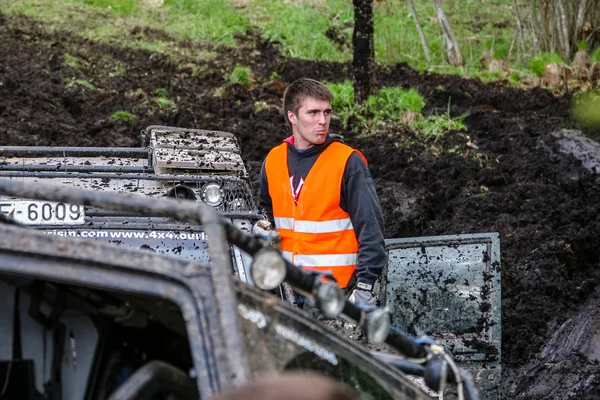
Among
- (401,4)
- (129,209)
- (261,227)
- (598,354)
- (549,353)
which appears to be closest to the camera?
(129,209)

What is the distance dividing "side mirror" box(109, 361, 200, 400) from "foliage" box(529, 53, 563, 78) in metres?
14.0

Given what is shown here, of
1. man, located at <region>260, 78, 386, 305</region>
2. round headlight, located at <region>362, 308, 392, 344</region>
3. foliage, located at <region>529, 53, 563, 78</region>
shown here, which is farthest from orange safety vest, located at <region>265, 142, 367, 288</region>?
foliage, located at <region>529, 53, 563, 78</region>

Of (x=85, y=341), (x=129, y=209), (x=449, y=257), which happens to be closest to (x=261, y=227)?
(x=449, y=257)

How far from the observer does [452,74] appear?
17094mm

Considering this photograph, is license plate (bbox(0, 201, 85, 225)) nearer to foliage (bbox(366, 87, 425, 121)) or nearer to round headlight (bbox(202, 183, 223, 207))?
round headlight (bbox(202, 183, 223, 207))

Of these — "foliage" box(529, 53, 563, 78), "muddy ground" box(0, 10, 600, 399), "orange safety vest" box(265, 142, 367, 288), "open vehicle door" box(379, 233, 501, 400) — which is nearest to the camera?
"orange safety vest" box(265, 142, 367, 288)

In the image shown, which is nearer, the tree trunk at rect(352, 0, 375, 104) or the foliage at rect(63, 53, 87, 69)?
the tree trunk at rect(352, 0, 375, 104)

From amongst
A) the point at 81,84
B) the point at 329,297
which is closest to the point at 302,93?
the point at 329,297

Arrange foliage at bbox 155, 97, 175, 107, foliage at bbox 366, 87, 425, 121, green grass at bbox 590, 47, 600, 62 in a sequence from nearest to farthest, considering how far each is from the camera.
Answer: foliage at bbox 366, 87, 425, 121, foliage at bbox 155, 97, 175, 107, green grass at bbox 590, 47, 600, 62

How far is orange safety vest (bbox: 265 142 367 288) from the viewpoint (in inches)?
242

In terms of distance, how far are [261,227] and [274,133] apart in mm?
7378

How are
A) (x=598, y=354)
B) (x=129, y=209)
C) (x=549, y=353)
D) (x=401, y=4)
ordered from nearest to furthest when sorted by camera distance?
1. (x=129, y=209)
2. (x=598, y=354)
3. (x=549, y=353)
4. (x=401, y=4)

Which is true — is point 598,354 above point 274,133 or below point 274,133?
below

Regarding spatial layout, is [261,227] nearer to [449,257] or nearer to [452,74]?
[449,257]
